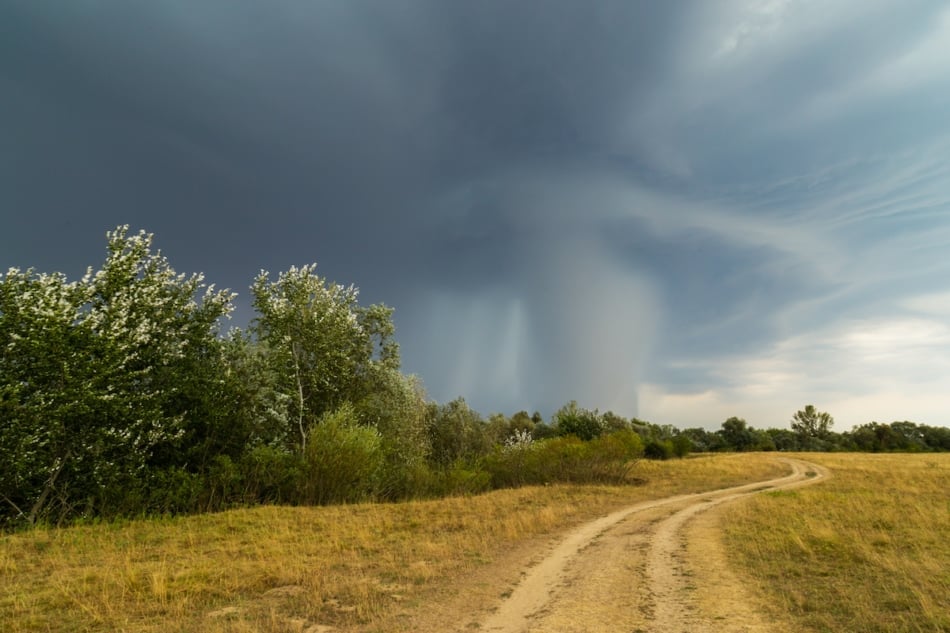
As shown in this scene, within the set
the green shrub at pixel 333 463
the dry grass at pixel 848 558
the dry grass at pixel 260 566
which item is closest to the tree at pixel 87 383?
the dry grass at pixel 260 566

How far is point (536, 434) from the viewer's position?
276 ft

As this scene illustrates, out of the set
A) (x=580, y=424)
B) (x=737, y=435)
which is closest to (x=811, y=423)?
(x=737, y=435)

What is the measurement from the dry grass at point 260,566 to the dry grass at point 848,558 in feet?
22.4

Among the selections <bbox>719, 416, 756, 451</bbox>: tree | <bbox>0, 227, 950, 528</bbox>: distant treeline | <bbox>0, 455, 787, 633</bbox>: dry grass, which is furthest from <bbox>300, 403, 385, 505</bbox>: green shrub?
<bbox>719, 416, 756, 451</bbox>: tree

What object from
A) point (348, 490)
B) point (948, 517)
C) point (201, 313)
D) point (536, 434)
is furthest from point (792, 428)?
point (201, 313)

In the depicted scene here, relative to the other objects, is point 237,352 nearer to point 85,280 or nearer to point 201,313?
point 201,313

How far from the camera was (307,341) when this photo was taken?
105ft

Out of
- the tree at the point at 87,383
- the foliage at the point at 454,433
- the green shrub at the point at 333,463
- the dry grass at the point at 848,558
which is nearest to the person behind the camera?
the dry grass at the point at 848,558

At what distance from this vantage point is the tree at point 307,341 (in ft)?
101

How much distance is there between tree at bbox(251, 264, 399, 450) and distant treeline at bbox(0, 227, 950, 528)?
11 cm

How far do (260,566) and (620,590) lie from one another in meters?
9.25

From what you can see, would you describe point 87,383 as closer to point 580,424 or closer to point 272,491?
point 272,491

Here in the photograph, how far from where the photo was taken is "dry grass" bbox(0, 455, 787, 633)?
8656mm

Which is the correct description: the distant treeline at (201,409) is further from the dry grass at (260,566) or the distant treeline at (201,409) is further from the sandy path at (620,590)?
the sandy path at (620,590)
